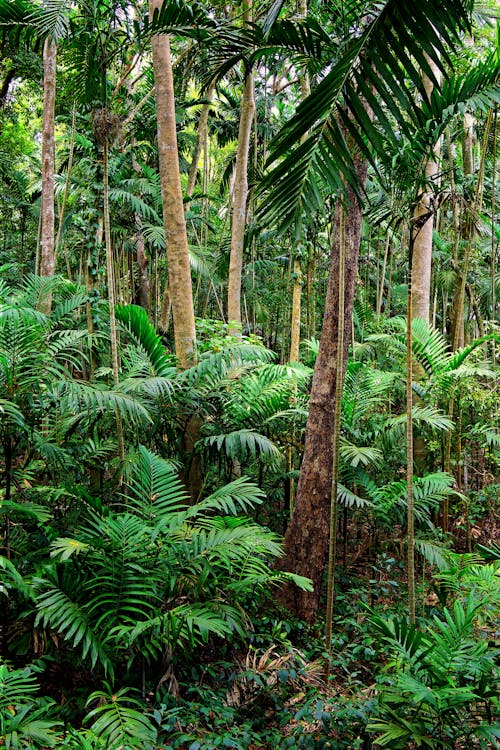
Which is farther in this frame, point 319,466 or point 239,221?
point 239,221

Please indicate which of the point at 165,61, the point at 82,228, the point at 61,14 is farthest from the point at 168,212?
the point at 61,14

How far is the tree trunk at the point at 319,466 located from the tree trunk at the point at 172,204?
132cm

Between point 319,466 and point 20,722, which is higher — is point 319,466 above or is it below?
above

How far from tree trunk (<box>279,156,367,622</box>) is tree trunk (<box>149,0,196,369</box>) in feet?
4.32

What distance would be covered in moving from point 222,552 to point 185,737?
0.92 metres

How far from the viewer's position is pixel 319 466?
4.27 metres

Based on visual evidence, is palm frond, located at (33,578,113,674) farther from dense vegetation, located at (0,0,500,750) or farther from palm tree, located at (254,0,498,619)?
palm tree, located at (254,0,498,619)

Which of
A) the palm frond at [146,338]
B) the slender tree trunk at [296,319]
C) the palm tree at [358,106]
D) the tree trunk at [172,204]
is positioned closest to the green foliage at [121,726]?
the palm tree at [358,106]

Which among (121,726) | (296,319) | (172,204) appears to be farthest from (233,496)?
(296,319)

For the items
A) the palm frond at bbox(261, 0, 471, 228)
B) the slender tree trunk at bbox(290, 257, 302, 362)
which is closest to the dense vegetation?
the palm frond at bbox(261, 0, 471, 228)

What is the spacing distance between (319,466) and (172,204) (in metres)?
2.61

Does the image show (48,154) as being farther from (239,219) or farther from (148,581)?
(148,581)

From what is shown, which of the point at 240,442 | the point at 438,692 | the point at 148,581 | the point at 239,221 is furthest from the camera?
the point at 239,221

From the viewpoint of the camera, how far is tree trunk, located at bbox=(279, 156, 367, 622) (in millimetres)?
4230
